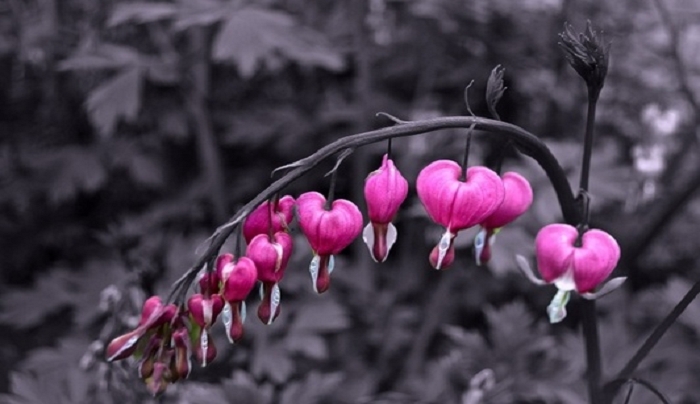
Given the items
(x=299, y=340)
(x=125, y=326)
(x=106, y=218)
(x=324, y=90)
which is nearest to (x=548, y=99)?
(x=324, y=90)

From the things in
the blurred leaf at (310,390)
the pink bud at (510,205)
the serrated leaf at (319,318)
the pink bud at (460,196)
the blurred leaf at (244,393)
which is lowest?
the serrated leaf at (319,318)

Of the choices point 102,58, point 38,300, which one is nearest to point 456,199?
point 102,58

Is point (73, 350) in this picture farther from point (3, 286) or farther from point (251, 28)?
point (251, 28)

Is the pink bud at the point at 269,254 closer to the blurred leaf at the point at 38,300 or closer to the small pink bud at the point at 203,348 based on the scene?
the small pink bud at the point at 203,348

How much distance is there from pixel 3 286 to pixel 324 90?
1145mm

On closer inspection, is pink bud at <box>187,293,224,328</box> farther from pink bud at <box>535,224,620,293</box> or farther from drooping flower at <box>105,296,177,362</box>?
pink bud at <box>535,224,620,293</box>

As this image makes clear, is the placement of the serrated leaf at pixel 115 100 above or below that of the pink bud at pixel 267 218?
below

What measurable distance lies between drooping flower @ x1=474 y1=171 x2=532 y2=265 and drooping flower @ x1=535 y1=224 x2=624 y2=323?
75 mm

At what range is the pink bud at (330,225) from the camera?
3.23ft

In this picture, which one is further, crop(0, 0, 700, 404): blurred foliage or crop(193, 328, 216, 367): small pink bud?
crop(0, 0, 700, 404): blurred foliage

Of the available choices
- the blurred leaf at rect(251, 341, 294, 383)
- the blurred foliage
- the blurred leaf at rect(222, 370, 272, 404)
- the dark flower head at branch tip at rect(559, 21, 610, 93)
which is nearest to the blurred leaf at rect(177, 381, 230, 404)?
the blurred leaf at rect(222, 370, 272, 404)

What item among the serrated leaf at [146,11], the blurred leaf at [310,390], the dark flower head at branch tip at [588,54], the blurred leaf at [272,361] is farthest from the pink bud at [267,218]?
the serrated leaf at [146,11]

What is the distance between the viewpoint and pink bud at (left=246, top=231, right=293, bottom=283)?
97cm

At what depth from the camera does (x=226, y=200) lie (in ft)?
8.32
